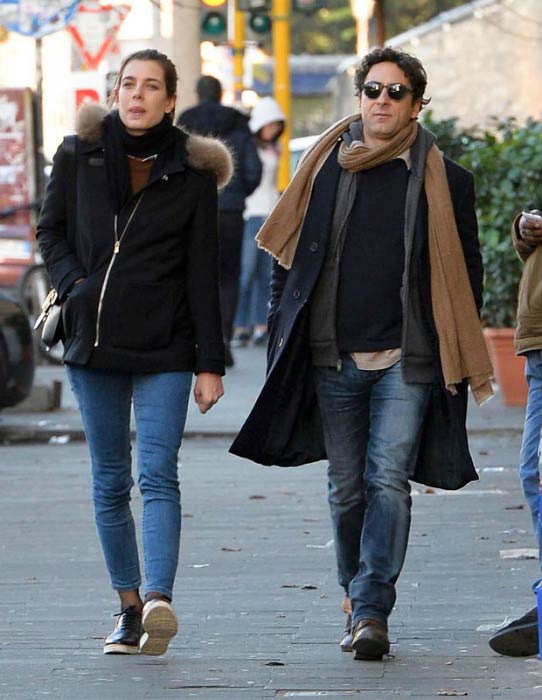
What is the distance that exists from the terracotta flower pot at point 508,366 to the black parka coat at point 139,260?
23.0ft

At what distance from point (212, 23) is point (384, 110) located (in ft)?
61.0

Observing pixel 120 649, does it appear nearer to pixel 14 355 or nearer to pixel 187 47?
pixel 14 355

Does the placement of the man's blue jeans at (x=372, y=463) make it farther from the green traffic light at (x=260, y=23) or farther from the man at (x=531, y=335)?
the green traffic light at (x=260, y=23)

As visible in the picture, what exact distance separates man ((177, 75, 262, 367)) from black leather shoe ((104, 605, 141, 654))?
968 centimetres

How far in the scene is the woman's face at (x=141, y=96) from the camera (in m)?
6.27

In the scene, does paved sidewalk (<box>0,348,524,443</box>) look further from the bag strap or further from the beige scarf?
the bag strap

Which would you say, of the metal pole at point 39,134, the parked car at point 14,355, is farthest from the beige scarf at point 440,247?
the metal pole at point 39,134

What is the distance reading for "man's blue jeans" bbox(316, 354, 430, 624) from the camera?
625cm

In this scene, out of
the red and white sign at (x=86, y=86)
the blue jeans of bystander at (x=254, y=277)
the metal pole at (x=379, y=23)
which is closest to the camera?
the red and white sign at (x=86, y=86)

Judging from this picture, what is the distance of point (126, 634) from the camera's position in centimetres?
634

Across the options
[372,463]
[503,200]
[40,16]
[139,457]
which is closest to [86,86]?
[40,16]

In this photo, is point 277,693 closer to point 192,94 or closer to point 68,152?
point 68,152

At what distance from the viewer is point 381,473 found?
6262 mm

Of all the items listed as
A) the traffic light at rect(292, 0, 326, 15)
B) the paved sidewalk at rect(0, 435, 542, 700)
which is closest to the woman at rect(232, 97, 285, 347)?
the paved sidewalk at rect(0, 435, 542, 700)
